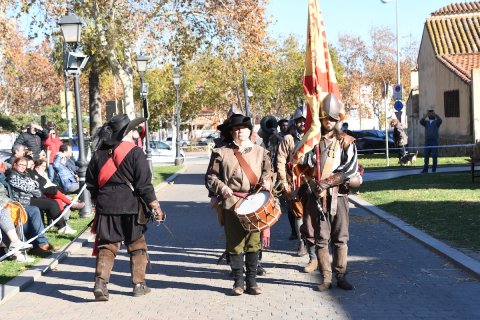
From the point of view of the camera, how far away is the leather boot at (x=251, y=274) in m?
7.31

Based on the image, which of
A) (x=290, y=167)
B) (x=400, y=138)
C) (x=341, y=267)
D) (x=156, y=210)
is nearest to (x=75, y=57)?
(x=290, y=167)

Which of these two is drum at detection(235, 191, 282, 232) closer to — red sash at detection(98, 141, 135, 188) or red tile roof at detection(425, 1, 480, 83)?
red sash at detection(98, 141, 135, 188)

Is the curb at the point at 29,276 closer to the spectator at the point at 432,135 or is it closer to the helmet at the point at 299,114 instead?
the helmet at the point at 299,114

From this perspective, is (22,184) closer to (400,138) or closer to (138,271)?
(138,271)

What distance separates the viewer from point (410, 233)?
Answer: 1057 cm

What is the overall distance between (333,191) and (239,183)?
0.96m

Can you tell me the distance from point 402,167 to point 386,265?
57.7 ft

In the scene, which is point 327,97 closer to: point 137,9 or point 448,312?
point 448,312

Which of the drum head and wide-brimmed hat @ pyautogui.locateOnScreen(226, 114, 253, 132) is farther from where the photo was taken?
wide-brimmed hat @ pyautogui.locateOnScreen(226, 114, 253, 132)

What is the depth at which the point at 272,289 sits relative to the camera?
7.59 metres

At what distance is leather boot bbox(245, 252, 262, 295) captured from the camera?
24.0ft

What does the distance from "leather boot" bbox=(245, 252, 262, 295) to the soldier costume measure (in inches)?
39.3

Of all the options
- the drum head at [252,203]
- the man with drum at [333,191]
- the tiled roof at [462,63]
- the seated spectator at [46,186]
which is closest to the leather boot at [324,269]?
the man with drum at [333,191]

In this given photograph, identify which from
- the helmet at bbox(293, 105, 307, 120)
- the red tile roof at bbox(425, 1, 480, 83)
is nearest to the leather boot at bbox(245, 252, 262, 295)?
the helmet at bbox(293, 105, 307, 120)
